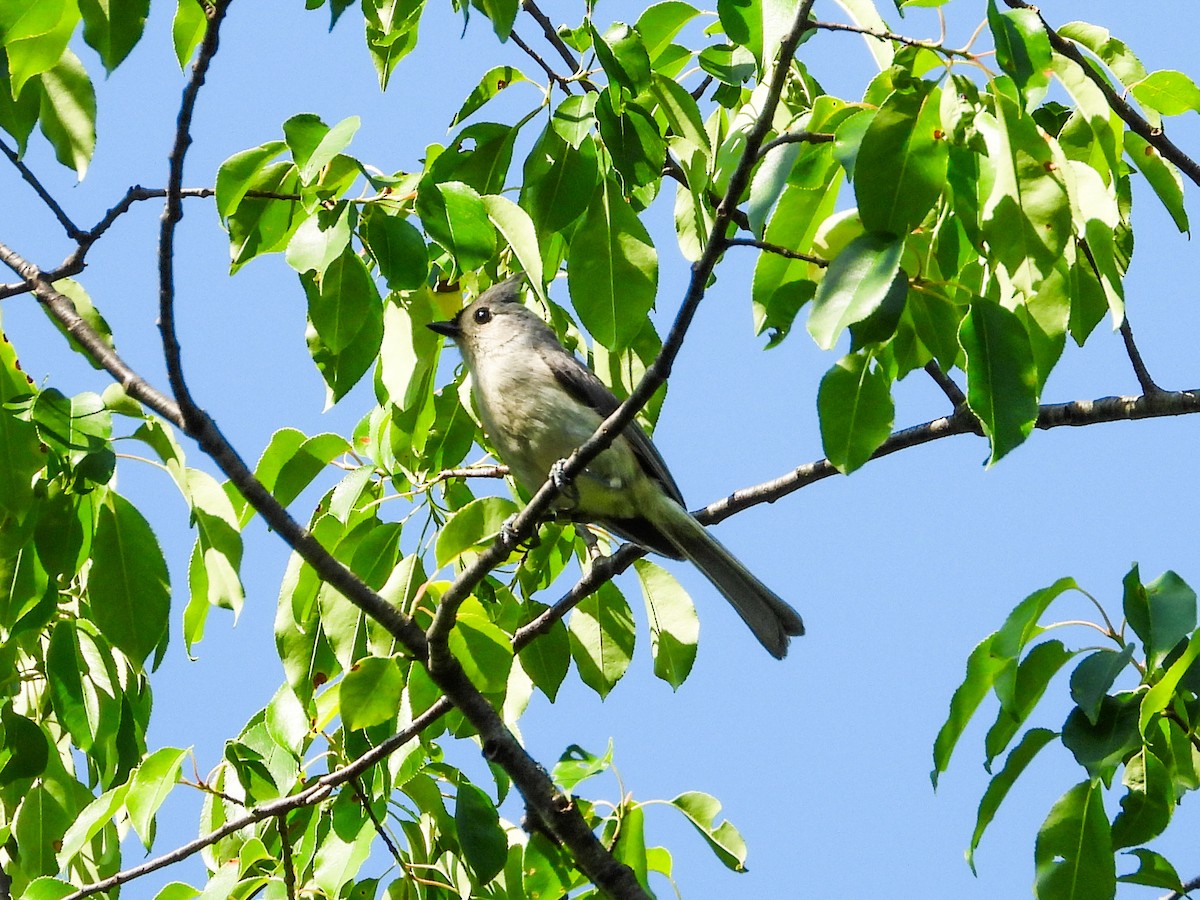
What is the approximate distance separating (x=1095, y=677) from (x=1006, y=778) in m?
0.41

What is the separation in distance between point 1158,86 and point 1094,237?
2.69 feet

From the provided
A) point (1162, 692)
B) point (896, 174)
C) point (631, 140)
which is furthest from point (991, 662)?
point (631, 140)

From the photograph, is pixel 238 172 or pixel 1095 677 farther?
pixel 238 172

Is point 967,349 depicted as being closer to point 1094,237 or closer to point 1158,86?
point 1094,237

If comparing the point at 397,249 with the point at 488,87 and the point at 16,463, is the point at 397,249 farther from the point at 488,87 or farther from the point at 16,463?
the point at 16,463

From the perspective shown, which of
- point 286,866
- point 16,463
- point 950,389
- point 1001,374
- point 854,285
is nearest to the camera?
point 854,285

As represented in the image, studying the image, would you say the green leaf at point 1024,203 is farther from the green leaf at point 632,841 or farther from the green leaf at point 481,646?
the green leaf at point 632,841

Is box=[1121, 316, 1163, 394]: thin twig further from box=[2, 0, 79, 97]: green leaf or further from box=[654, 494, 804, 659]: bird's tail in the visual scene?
box=[2, 0, 79, 97]: green leaf

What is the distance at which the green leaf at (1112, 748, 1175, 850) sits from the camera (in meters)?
2.57

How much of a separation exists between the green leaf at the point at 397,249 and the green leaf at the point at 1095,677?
1.46 m

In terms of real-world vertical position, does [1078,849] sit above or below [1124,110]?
below

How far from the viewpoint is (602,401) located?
4.75 meters

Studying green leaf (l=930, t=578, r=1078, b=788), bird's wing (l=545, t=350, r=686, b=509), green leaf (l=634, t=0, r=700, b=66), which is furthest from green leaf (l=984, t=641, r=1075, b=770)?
bird's wing (l=545, t=350, r=686, b=509)

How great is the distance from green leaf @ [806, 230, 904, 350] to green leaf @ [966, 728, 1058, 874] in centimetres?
108
